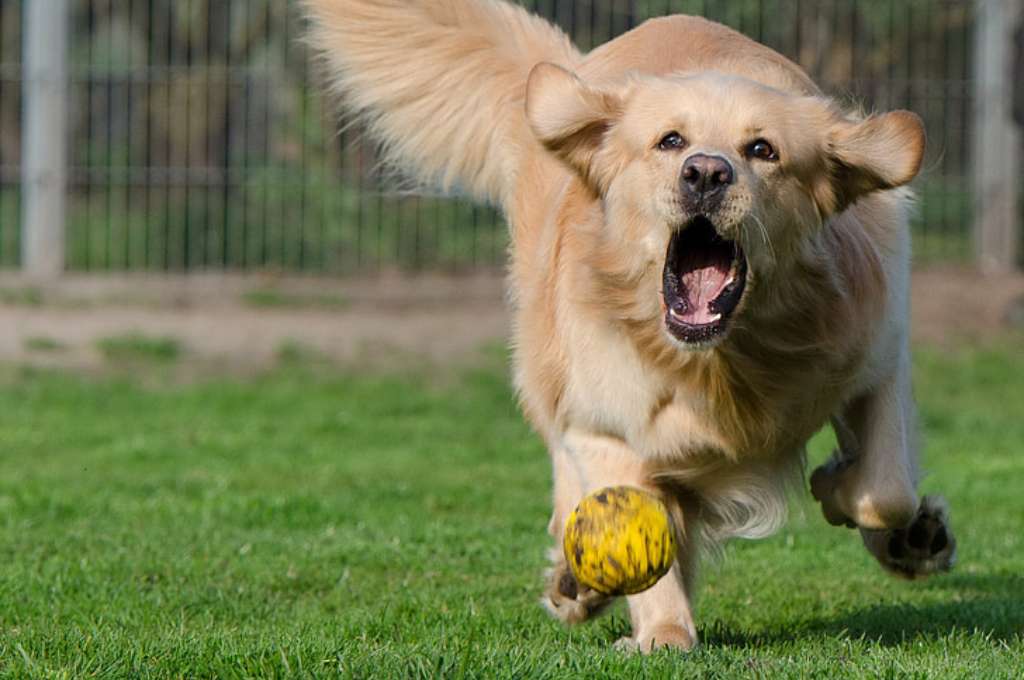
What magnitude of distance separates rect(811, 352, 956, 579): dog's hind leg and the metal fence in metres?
9.33

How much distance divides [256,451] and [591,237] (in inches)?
184

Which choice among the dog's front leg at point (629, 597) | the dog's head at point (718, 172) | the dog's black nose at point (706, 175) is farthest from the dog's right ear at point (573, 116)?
the dog's front leg at point (629, 597)

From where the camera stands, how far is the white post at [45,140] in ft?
45.4

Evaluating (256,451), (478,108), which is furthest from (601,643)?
(256,451)

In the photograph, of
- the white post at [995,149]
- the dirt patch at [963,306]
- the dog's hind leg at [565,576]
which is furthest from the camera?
the white post at [995,149]

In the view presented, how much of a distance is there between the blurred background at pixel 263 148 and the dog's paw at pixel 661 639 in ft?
30.6

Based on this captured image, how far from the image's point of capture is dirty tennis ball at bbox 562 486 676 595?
4289 millimetres

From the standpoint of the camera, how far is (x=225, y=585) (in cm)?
556

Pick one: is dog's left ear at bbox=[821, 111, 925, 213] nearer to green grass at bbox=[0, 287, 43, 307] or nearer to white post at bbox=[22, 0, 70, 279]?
green grass at bbox=[0, 287, 43, 307]

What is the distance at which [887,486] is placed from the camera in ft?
15.4

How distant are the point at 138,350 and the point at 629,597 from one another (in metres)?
8.01

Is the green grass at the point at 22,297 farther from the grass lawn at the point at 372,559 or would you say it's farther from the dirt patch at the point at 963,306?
the dirt patch at the point at 963,306

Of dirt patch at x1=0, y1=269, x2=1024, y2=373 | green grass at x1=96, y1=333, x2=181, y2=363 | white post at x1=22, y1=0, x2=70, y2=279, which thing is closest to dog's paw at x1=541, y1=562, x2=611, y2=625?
Result: dirt patch at x1=0, y1=269, x2=1024, y2=373

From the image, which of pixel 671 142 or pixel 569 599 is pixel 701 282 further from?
pixel 569 599
